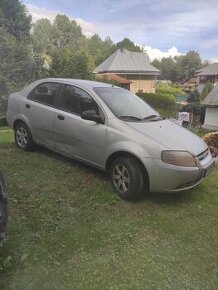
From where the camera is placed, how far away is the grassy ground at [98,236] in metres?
3.43

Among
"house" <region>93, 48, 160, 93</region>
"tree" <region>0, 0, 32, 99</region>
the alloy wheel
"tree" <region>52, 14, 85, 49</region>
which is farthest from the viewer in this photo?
"tree" <region>52, 14, 85, 49</region>

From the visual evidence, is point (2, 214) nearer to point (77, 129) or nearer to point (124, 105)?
point (77, 129)

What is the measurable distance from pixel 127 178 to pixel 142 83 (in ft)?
175

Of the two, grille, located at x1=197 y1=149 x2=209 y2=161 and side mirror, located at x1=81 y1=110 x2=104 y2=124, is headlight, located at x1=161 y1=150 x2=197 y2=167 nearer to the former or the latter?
grille, located at x1=197 y1=149 x2=209 y2=161

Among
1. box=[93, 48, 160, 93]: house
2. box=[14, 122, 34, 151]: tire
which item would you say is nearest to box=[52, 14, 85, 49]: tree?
box=[93, 48, 160, 93]: house

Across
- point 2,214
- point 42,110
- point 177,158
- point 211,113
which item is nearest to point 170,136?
point 177,158

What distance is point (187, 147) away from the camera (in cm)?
504

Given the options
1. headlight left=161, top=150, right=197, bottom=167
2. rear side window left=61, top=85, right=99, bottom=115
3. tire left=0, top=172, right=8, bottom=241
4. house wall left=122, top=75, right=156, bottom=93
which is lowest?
house wall left=122, top=75, right=156, bottom=93

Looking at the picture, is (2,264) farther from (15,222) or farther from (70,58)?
(70,58)

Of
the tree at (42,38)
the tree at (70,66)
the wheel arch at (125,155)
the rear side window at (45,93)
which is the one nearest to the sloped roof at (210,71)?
the tree at (42,38)

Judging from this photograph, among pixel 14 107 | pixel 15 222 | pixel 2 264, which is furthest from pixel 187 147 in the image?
pixel 14 107

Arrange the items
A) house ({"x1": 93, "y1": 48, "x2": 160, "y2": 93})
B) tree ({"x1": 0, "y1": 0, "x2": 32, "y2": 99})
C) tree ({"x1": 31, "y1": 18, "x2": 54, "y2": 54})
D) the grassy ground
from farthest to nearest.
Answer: house ({"x1": 93, "y1": 48, "x2": 160, "y2": 93}), tree ({"x1": 31, "y1": 18, "x2": 54, "y2": 54}), tree ({"x1": 0, "y1": 0, "x2": 32, "y2": 99}), the grassy ground

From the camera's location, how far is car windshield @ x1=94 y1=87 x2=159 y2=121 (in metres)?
5.57

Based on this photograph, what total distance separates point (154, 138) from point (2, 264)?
2.64m
